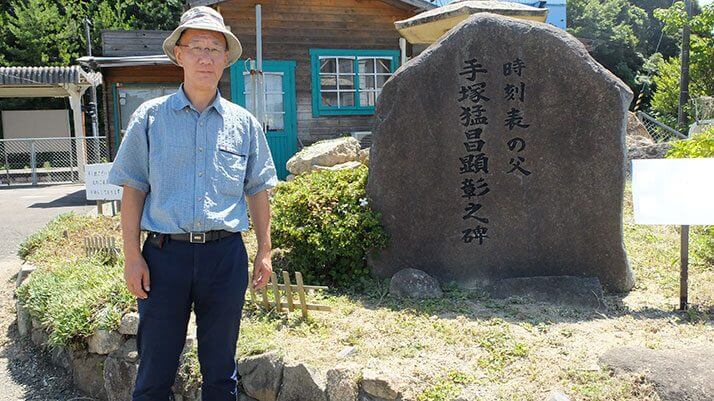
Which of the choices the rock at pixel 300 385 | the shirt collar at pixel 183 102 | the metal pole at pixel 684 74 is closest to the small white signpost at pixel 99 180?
the rock at pixel 300 385

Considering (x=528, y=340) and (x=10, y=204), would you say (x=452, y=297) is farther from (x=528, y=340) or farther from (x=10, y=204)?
(x=10, y=204)

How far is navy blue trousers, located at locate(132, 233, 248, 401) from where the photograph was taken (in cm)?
279

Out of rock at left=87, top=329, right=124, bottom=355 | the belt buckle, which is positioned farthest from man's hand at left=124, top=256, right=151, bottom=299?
rock at left=87, top=329, right=124, bottom=355

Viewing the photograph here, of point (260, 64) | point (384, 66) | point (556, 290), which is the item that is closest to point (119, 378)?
point (556, 290)

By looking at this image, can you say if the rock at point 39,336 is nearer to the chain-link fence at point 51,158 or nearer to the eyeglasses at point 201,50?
the eyeglasses at point 201,50

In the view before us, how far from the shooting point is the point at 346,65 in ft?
40.0

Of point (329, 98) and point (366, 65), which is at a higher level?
point (366, 65)

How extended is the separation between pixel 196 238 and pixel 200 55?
838 mm

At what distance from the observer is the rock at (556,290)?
4629 mm

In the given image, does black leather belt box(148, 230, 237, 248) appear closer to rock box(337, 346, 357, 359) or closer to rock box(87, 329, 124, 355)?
rock box(337, 346, 357, 359)

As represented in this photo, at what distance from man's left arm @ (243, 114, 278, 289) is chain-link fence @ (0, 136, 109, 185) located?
12801 mm

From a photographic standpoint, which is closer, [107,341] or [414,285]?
[107,341]

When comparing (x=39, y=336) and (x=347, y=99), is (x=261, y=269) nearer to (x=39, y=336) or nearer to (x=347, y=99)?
(x=39, y=336)

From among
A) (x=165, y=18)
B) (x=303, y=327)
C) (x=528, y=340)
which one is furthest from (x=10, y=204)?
(x=165, y=18)
